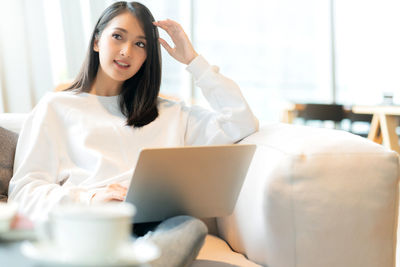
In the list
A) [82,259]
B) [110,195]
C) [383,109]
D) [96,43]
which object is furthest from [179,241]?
[383,109]

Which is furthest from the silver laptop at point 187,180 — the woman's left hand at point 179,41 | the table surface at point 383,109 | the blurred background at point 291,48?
the blurred background at point 291,48

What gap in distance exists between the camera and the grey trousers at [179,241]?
87 centimetres

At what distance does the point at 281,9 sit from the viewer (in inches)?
209

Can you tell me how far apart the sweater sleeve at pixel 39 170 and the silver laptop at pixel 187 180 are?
225mm

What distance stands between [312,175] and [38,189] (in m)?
0.65

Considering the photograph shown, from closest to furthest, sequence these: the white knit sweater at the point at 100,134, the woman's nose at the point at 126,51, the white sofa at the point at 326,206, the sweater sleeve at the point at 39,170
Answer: the white sofa at the point at 326,206
the sweater sleeve at the point at 39,170
the white knit sweater at the point at 100,134
the woman's nose at the point at 126,51

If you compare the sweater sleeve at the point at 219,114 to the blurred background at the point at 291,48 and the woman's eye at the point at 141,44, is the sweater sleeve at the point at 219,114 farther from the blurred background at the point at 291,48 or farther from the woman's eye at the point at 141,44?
the blurred background at the point at 291,48

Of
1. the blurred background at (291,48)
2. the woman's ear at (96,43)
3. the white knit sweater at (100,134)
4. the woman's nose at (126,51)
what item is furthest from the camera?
the blurred background at (291,48)

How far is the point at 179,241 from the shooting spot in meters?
0.90

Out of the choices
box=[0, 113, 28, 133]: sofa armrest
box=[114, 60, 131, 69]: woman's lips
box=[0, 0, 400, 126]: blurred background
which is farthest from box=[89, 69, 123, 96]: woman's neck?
box=[0, 0, 400, 126]: blurred background

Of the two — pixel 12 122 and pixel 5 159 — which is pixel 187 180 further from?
pixel 12 122

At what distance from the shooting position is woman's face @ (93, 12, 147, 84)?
56.2 inches

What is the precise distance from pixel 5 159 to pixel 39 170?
0.11m

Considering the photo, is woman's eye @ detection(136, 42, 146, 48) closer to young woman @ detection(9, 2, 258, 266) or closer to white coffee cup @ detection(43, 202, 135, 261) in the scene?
young woman @ detection(9, 2, 258, 266)
